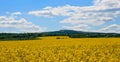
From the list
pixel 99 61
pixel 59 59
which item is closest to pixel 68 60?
pixel 59 59

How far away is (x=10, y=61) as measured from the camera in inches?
651

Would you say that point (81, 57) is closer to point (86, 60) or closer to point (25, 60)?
point (86, 60)

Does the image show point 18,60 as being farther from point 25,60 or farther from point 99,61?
point 99,61

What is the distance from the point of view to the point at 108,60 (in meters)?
16.0

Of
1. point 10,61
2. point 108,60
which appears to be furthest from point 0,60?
point 108,60

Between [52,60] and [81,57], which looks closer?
[52,60]

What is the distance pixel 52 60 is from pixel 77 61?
1.15 metres

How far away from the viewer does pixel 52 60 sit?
16109 millimetres

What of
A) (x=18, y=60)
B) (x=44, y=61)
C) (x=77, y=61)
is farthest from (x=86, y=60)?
(x=18, y=60)

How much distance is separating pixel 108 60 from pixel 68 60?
1809mm

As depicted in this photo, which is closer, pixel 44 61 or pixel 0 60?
pixel 44 61

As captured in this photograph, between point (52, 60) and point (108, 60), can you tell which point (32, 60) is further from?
point (108, 60)

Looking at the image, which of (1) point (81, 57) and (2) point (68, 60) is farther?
(1) point (81, 57)

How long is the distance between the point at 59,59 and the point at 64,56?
1.09 metres
